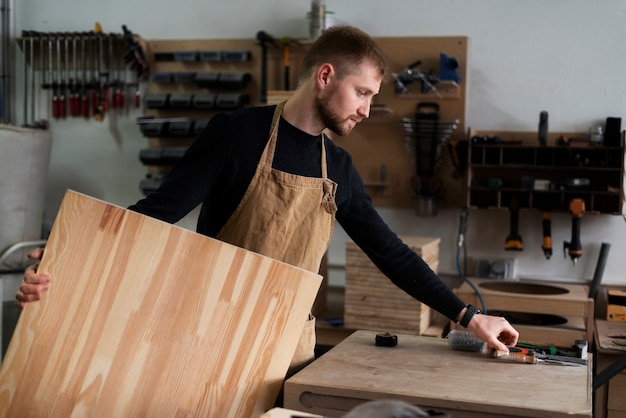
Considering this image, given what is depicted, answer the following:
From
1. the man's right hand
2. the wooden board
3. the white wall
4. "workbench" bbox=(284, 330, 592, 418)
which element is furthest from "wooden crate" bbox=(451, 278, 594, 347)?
the man's right hand

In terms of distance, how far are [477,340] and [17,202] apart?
7.68ft

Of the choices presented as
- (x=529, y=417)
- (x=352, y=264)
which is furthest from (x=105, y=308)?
(x=352, y=264)

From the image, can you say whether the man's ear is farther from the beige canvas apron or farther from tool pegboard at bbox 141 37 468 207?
tool pegboard at bbox 141 37 468 207

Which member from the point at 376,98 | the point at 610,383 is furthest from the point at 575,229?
the point at 376,98

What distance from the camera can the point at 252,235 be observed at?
1.83m

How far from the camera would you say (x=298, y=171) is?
189 cm

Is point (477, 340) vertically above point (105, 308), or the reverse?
point (105, 308)

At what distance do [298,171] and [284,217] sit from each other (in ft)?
0.41

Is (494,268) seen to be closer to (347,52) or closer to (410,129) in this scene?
(410,129)

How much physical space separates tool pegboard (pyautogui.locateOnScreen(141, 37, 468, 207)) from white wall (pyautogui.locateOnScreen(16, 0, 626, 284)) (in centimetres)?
8

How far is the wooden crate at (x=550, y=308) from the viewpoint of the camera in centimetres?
285

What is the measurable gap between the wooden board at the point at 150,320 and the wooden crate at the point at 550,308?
1682 mm

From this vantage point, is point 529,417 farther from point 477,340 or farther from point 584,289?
point 584,289

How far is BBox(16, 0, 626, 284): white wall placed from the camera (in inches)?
128
